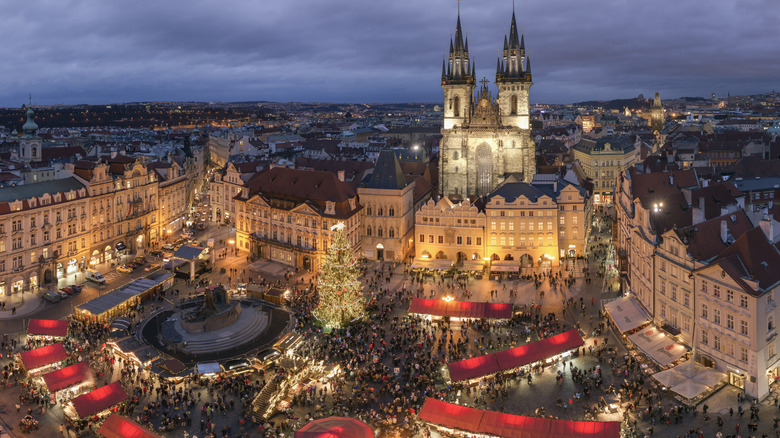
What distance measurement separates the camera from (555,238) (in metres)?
76.6

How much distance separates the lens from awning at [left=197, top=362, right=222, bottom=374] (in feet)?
154

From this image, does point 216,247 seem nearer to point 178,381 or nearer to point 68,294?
point 68,294

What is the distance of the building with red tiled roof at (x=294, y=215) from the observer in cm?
7681

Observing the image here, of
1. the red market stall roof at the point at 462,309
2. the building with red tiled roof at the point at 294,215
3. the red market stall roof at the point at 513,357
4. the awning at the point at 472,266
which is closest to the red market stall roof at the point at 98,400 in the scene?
the red market stall roof at the point at 513,357

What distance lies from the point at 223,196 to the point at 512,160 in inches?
1917

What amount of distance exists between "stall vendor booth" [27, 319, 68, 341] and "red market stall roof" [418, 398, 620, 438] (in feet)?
111

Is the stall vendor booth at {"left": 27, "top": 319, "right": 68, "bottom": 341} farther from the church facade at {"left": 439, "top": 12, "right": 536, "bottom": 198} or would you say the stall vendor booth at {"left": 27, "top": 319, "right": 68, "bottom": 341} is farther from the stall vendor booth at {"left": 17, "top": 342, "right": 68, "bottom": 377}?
the church facade at {"left": 439, "top": 12, "right": 536, "bottom": 198}

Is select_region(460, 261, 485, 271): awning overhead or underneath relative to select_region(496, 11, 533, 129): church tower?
underneath

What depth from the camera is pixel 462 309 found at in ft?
A: 189

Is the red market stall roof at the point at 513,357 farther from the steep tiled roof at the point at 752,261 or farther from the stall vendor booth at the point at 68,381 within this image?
the stall vendor booth at the point at 68,381

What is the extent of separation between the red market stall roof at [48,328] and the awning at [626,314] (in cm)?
4940

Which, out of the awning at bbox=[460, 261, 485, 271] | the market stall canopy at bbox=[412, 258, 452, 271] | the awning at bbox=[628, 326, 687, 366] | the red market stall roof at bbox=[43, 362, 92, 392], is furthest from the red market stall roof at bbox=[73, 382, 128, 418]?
the awning at bbox=[460, 261, 485, 271]

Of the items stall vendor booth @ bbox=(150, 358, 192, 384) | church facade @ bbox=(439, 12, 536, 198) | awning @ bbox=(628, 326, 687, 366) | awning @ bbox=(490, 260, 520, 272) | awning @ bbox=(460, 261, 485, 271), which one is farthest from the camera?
church facade @ bbox=(439, 12, 536, 198)

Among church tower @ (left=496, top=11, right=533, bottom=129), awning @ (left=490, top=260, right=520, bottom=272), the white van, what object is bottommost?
the white van
